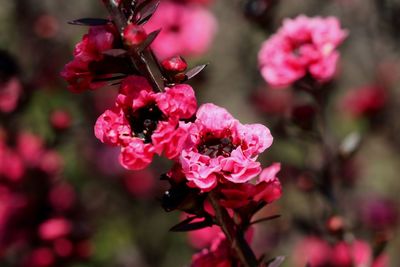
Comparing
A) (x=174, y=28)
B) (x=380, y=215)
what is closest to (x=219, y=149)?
(x=174, y=28)

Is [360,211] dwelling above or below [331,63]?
below

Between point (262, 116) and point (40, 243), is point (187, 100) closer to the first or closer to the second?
point (40, 243)

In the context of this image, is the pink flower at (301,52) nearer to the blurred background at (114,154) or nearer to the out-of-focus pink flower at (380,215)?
the blurred background at (114,154)

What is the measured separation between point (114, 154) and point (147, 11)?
2.37 meters

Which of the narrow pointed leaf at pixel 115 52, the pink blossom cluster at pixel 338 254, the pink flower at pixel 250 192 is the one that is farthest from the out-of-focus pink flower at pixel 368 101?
the narrow pointed leaf at pixel 115 52

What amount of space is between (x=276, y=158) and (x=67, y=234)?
1255mm

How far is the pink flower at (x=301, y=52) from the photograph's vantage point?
5.41 ft

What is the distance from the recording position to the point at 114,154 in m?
3.49

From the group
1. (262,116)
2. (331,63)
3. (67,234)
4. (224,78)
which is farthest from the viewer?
(224,78)

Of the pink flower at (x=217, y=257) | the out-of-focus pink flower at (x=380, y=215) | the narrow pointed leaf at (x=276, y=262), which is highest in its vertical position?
the narrow pointed leaf at (x=276, y=262)

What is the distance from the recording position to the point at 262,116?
3195 mm

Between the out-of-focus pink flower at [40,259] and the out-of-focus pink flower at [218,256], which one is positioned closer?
the out-of-focus pink flower at [218,256]

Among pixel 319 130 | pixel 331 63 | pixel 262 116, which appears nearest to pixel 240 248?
pixel 331 63

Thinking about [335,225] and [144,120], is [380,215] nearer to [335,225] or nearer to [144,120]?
[335,225]
